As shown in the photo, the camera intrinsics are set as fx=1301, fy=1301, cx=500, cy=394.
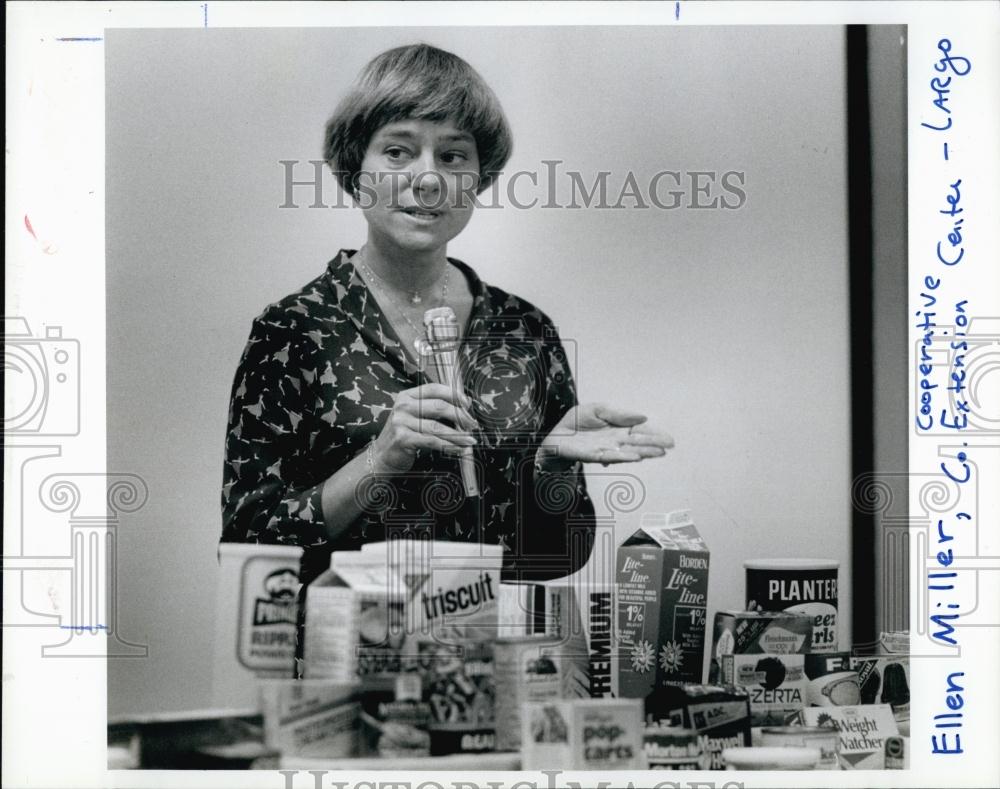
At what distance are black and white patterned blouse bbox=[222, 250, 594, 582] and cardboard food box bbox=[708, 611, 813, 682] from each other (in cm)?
22

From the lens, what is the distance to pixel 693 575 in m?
1.77

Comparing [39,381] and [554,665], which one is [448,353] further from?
[39,381]

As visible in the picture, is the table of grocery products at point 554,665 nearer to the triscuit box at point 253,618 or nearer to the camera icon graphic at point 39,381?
the triscuit box at point 253,618

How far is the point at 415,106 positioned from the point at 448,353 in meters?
0.34

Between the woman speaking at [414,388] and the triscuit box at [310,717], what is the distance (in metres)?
0.25

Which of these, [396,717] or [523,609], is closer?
[396,717]

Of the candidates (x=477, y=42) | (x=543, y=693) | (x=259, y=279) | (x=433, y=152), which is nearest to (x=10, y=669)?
(x=259, y=279)

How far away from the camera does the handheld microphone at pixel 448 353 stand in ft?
5.87

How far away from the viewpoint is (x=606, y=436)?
1822mm

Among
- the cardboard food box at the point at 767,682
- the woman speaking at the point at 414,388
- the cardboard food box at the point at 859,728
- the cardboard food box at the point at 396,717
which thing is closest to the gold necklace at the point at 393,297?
the woman speaking at the point at 414,388

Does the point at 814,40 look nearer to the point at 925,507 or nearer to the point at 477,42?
the point at 477,42

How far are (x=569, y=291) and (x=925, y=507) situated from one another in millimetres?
585

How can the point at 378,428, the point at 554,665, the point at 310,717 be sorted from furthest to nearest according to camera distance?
the point at 378,428 < the point at 554,665 < the point at 310,717

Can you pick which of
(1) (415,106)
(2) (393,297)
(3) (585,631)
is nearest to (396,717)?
(3) (585,631)
